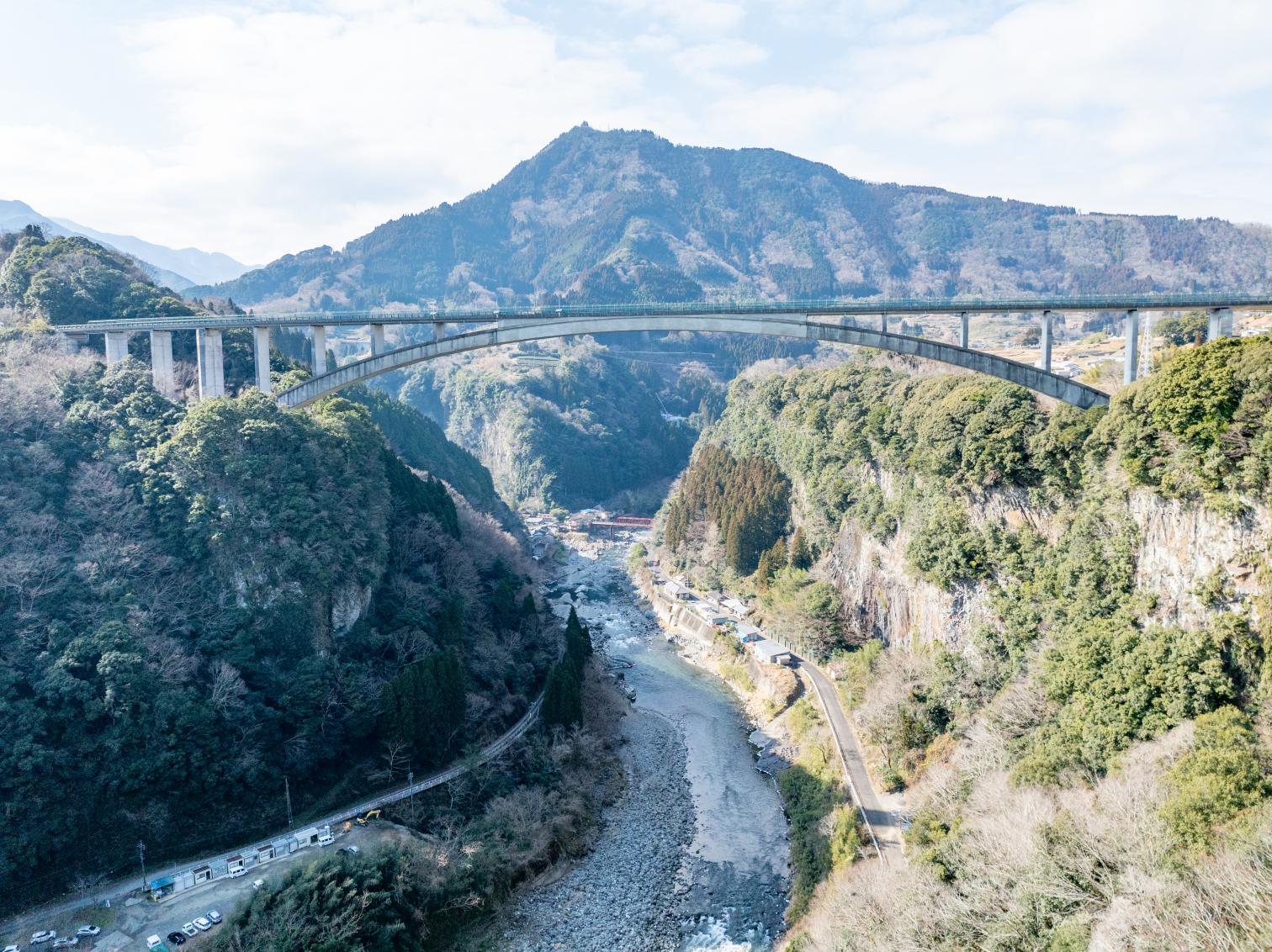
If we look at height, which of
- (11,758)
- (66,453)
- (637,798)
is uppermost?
(66,453)

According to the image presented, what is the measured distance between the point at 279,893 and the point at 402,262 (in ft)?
387

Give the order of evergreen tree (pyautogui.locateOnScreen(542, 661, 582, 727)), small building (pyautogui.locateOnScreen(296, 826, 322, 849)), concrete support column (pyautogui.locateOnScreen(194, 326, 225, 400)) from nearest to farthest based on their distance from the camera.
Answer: small building (pyautogui.locateOnScreen(296, 826, 322, 849)), evergreen tree (pyautogui.locateOnScreen(542, 661, 582, 727)), concrete support column (pyautogui.locateOnScreen(194, 326, 225, 400))

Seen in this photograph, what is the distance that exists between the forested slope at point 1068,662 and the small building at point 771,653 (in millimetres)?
1282

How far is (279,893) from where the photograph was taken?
16.8m

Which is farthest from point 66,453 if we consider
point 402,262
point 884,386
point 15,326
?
point 402,262

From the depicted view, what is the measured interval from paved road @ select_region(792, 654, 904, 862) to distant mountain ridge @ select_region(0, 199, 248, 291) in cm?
9083

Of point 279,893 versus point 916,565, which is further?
point 916,565

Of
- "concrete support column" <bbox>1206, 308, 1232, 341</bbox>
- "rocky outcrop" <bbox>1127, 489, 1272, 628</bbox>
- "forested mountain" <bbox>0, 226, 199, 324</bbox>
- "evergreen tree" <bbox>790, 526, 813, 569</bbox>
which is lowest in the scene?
"evergreen tree" <bbox>790, 526, 813, 569</bbox>

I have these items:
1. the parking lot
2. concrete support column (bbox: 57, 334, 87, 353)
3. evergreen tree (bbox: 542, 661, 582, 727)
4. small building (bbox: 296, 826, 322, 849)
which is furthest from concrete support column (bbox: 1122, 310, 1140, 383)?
concrete support column (bbox: 57, 334, 87, 353)

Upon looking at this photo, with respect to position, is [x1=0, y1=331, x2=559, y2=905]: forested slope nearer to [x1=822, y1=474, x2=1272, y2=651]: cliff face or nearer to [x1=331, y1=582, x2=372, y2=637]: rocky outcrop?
[x1=331, y1=582, x2=372, y2=637]: rocky outcrop

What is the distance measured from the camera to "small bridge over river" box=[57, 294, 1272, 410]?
89.0 ft

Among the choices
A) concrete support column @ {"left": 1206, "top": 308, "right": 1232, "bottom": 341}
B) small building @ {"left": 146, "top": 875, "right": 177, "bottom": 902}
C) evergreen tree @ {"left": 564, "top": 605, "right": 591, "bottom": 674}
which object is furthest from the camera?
evergreen tree @ {"left": 564, "top": 605, "right": 591, "bottom": 674}

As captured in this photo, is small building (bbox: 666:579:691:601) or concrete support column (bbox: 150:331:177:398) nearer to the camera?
concrete support column (bbox: 150:331:177:398)

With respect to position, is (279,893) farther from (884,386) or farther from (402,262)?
(402,262)
